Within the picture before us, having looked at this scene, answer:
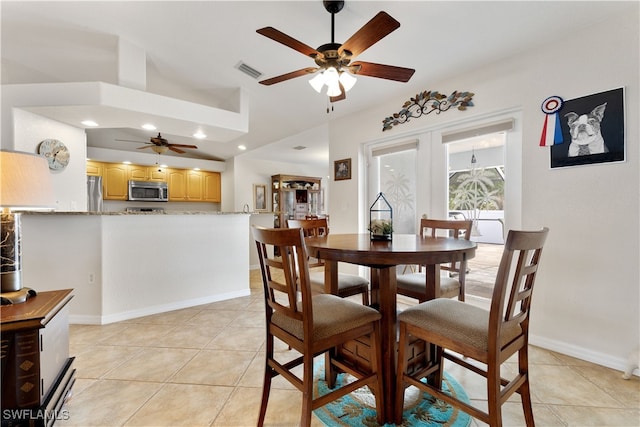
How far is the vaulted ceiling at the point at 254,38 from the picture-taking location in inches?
81.9

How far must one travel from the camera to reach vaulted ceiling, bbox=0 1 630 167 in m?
2.08

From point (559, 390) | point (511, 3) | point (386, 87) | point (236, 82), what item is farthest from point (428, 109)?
point (559, 390)

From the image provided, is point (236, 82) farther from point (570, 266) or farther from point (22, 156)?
point (570, 266)

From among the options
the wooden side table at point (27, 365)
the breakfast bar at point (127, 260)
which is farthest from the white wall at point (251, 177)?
the wooden side table at point (27, 365)

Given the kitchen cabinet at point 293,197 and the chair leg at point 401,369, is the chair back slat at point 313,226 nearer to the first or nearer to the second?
the chair leg at point 401,369

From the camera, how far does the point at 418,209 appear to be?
3.28m

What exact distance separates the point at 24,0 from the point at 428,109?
142 inches

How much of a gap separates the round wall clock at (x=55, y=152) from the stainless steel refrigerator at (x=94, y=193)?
237 centimetres

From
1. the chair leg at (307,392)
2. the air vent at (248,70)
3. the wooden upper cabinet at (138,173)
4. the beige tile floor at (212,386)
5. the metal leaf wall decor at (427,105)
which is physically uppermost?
the air vent at (248,70)

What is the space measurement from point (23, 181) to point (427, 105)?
3.28 meters

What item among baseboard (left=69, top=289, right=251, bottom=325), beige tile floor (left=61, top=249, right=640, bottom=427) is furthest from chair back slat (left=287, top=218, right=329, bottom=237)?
baseboard (left=69, top=289, right=251, bottom=325)

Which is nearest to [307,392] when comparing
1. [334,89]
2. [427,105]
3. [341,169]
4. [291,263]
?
[291,263]

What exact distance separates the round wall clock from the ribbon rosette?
4.77 metres

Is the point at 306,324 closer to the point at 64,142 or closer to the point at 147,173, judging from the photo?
→ the point at 64,142
